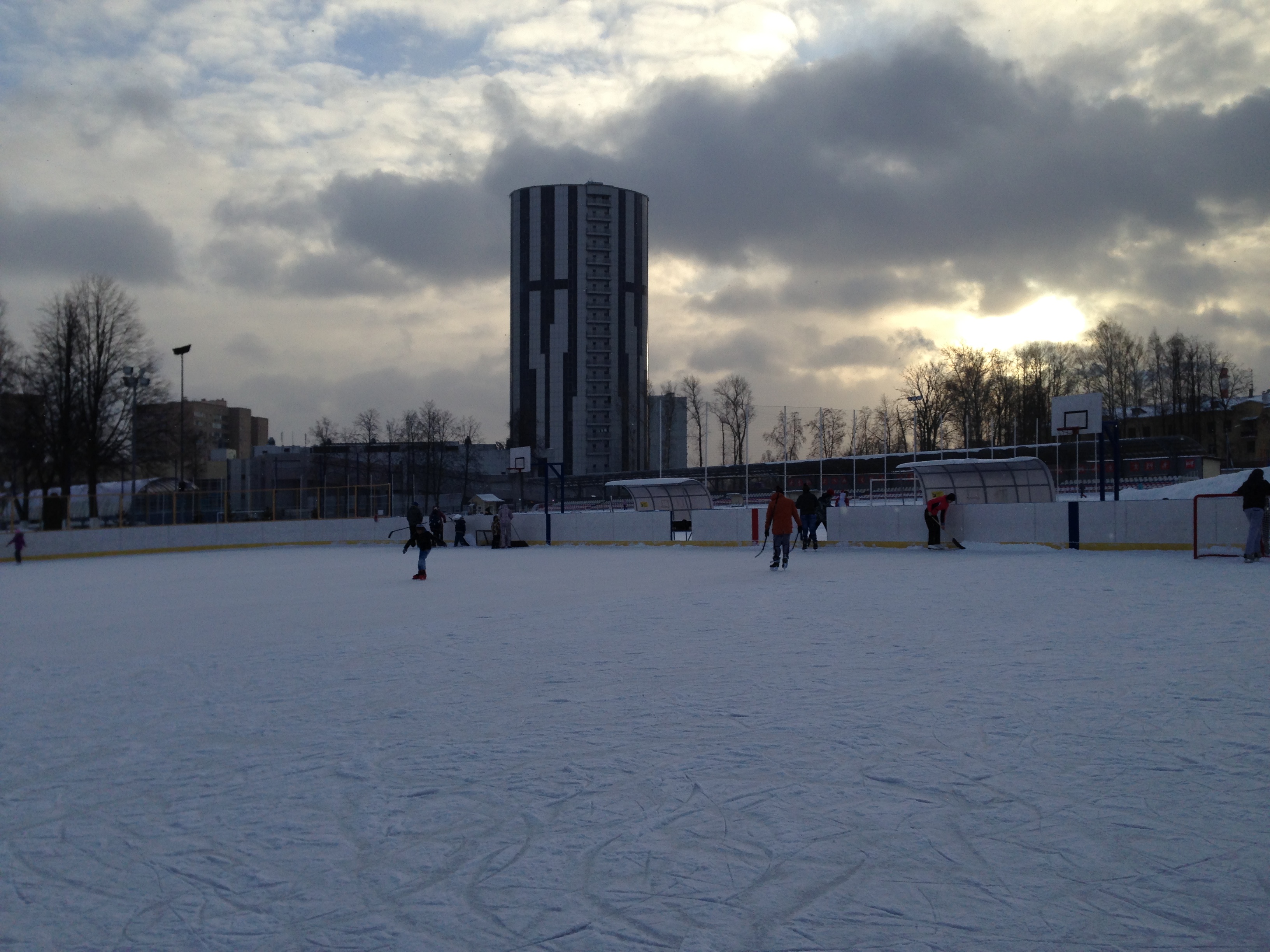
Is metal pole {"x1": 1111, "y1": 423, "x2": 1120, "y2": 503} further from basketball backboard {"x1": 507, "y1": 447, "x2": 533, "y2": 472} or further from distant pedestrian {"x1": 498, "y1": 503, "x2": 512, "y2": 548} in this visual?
basketball backboard {"x1": 507, "y1": 447, "x2": 533, "y2": 472}

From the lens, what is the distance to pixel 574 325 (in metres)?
120

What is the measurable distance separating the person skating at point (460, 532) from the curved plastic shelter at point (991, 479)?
15.8m

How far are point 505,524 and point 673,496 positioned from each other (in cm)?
554

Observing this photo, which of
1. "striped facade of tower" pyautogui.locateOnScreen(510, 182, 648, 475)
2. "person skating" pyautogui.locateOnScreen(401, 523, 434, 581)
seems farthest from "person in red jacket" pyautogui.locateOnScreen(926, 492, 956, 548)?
"striped facade of tower" pyautogui.locateOnScreen(510, 182, 648, 475)

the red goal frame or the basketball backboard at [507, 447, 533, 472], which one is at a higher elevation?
the basketball backboard at [507, 447, 533, 472]

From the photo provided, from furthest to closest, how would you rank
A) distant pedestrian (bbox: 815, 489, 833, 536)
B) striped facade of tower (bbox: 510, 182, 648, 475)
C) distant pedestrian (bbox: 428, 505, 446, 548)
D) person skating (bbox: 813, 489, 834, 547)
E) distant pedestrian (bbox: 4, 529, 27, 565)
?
striped facade of tower (bbox: 510, 182, 648, 475), distant pedestrian (bbox: 428, 505, 446, 548), distant pedestrian (bbox: 4, 529, 27, 565), distant pedestrian (bbox: 815, 489, 833, 536), person skating (bbox: 813, 489, 834, 547)

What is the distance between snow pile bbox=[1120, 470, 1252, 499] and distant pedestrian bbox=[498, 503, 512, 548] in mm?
19676

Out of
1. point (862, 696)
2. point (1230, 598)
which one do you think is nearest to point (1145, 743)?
point (862, 696)

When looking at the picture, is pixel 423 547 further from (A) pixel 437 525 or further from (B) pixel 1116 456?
(B) pixel 1116 456

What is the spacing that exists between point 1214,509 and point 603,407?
103792 mm

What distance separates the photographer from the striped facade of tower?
119500 mm

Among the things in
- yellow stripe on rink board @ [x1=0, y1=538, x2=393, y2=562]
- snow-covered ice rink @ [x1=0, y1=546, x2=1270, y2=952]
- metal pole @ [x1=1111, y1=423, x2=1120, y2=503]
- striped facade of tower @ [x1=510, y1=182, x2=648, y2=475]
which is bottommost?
yellow stripe on rink board @ [x1=0, y1=538, x2=393, y2=562]

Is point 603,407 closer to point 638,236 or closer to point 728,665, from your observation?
point 638,236

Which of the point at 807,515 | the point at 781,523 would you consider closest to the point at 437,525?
the point at 807,515
